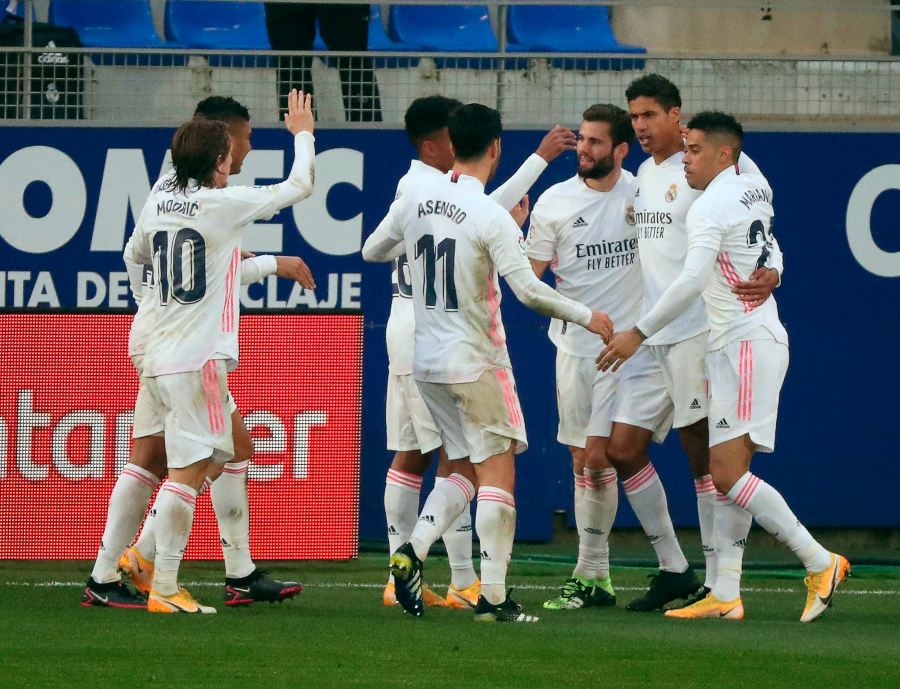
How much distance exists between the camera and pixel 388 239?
7.21 m

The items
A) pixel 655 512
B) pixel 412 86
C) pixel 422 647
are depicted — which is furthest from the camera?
pixel 412 86

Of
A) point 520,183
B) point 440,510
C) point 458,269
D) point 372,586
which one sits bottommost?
point 372,586

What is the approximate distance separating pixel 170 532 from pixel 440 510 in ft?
3.72

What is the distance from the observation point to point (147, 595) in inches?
303

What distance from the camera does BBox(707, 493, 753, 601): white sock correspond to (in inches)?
286

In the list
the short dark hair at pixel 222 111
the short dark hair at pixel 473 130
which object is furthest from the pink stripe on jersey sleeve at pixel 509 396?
the short dark hair at pixel 222 111

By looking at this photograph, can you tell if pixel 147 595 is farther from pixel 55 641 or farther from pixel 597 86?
pixel 597 86

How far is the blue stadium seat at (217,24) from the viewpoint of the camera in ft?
42.1

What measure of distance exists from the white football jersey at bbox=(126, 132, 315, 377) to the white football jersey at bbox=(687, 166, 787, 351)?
70.5 inches

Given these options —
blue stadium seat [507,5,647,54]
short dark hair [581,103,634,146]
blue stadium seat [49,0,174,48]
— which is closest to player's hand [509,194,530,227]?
short dark hair [581,103,634,146]

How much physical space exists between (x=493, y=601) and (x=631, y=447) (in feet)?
4.25

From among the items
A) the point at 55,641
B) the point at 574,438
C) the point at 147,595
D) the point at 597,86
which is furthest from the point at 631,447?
the point at 597,86

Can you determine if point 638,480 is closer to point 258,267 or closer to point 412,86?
point 258,267

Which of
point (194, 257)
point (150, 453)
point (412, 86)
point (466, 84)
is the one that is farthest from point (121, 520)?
point (466, 84)
